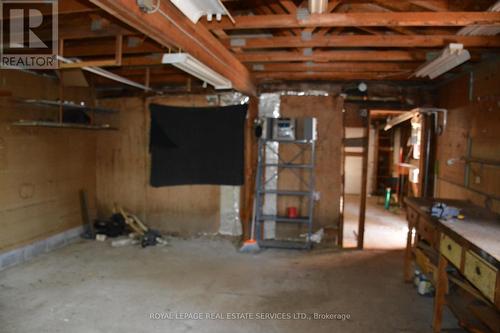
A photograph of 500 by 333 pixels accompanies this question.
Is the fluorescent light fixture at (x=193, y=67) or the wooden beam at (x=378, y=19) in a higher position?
the wooden beam at (x=378, y=19)

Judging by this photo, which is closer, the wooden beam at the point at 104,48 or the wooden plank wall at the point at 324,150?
the wooden beam at the point at 104,48

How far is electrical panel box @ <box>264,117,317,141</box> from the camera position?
4.66m

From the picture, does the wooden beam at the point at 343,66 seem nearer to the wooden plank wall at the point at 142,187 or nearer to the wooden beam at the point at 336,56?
the wooden beam at the point at 336,56

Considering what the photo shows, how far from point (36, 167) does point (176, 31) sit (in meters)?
3.21

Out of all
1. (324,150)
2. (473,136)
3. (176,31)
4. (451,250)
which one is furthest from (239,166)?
(451,250)

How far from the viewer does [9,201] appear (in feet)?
13.2

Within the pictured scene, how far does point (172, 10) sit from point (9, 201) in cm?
327

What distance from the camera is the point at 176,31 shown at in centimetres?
218

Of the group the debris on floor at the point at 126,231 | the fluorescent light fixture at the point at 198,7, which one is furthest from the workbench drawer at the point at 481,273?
the debris on floor at the point at 126,231

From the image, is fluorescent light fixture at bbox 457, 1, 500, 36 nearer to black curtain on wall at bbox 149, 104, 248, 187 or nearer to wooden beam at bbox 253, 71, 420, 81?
wooden beam at bbox 253, 71, 420, 81

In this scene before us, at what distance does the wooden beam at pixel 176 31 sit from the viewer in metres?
1.70

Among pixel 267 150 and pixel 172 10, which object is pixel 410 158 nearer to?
pixel 267 150

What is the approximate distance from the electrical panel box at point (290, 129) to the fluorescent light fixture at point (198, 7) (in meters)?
2.57

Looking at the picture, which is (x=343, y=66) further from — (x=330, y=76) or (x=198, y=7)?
(x=198, y=7)
